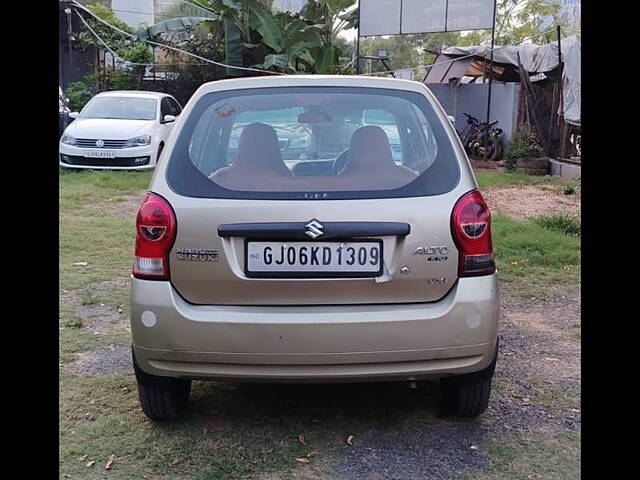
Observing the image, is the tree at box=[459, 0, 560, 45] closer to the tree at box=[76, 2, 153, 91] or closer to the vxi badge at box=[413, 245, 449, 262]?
the tree at box=[76, 2, 153, 91]

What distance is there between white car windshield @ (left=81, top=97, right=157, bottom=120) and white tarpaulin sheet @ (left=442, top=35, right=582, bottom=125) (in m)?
7.99

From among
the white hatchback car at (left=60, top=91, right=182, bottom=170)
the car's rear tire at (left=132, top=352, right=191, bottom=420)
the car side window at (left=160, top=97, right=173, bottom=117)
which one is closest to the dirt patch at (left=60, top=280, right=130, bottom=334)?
the car's rear tire at (left=132, top=352, right=191, bottom=420)

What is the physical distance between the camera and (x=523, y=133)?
13906 millimetres

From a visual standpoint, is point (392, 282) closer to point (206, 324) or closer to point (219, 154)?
point (206, 324)

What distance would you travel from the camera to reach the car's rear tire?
3311mm

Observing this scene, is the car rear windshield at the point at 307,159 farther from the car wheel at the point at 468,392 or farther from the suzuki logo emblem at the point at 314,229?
the car wheel at the point at 468,392

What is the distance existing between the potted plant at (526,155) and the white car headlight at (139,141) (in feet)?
22.3

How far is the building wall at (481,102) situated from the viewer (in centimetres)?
1591

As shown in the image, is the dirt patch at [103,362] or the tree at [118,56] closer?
the dirt patch at [103,362]

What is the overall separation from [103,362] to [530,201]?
24.5 feet

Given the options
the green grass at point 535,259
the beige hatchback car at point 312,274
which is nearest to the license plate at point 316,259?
the beige hatchback car at point 312,274

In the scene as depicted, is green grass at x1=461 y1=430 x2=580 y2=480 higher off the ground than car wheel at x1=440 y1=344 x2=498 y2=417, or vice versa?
car wheel at x1=440 y1=344 x2=498 y2=417

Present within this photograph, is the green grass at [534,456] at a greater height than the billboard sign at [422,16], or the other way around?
the billboard sign at [422,16]
